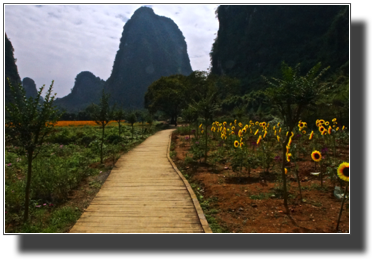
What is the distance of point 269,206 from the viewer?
14.1 feet

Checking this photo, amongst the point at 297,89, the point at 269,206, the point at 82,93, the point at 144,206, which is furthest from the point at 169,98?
the point at 82,93

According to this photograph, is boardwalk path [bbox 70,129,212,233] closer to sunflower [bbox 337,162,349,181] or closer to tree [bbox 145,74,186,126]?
sunflower [bbox 337,162,349,181]

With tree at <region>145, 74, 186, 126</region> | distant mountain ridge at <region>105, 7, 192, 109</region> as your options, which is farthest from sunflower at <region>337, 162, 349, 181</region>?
distant mountain ridge at <region>105, 7, 192, 109</region>

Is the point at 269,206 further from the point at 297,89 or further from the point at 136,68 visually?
the point at 136,68

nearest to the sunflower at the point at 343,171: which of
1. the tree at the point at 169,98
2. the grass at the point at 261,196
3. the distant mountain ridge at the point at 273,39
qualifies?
the grass at the point at 261,196

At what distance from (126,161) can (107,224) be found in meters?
4.81

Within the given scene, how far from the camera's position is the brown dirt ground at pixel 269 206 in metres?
3.55

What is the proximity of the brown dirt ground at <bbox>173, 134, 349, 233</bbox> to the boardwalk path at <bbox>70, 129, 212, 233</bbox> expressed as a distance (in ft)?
1.59

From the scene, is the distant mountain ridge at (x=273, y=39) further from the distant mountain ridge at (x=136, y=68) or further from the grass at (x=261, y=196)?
the distant mountain ridge at (x=136, y=68)

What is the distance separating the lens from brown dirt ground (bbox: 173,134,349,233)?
11.7ft

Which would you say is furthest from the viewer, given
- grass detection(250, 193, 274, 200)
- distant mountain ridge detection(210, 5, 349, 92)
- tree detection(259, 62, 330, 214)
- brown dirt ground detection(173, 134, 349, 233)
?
distant mountain ridge detection(210, 5, 349, 92)

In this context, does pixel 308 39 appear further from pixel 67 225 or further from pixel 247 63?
pixel 67 225

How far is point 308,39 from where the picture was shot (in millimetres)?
62281

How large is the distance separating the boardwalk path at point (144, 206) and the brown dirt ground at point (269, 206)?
48 cm
